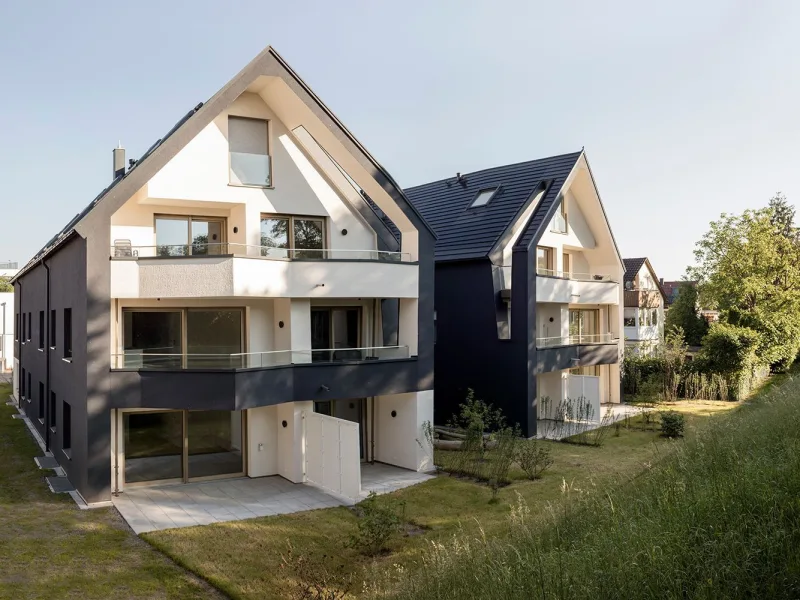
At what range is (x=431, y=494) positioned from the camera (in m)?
14.3

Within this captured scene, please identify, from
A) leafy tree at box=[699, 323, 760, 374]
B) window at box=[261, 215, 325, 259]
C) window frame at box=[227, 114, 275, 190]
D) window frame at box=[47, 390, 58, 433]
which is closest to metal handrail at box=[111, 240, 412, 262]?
window at box=[261, 215, 325, 259]

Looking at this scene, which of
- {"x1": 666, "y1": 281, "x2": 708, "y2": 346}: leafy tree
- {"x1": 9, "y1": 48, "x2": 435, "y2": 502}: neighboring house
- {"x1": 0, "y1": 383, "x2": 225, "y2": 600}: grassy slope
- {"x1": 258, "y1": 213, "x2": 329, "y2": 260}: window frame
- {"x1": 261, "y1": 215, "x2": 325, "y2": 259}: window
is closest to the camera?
{"x1": 0, "y1": 383, "x2": 225, "y2": 600}: grassy slope

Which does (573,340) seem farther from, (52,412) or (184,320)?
(52,412)

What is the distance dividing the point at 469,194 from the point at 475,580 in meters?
19.8

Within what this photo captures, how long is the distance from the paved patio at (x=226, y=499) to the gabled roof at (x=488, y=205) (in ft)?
28.7

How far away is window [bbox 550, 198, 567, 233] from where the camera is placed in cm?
2383

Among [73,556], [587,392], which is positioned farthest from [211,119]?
[587,392]

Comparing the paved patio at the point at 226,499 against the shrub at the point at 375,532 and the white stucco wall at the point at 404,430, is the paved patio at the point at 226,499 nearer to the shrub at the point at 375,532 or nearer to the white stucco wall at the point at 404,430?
the white stucco wall at the point at 404,430

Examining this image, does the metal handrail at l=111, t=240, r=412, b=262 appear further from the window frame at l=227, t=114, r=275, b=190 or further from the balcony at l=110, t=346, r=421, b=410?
the balcony at l=110, t=346, r=421, b=410

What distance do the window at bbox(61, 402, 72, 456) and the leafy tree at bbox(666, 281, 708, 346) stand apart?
135ft

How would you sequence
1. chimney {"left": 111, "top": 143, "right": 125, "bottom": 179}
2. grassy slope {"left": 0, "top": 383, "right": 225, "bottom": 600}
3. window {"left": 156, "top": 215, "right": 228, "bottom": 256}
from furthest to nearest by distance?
1. chimney {"left": 111, "top": 143, "right": 125, "bottom": 179}
2. window {"left": 156, "top": 215, "right": 228, "bottom": 256}
3. grassy slope {"left": 0, "top": 383, "right": 225, "bottom": 600}

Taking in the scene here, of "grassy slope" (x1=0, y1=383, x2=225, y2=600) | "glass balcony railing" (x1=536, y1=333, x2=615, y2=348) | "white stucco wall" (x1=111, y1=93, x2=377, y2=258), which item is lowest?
"grassy slope" (x1=0, y1=383, x2=225, y2=600)

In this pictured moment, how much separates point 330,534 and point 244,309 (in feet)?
21.6

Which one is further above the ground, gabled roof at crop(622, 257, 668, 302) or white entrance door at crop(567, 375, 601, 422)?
gabled roof at crop(622, 257, 668, 302)
